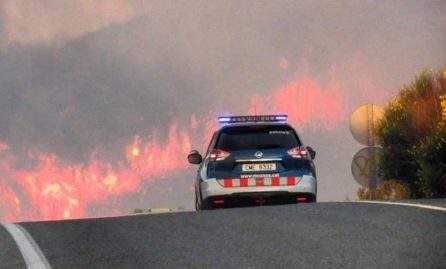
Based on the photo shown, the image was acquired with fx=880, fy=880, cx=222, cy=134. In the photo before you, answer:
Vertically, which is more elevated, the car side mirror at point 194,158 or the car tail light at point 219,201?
the car side mirror at point 194,158

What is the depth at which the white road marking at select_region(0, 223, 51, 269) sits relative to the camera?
833 cm

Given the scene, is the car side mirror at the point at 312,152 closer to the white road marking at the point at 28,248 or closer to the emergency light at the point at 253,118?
the emergency light at the point at 253,118

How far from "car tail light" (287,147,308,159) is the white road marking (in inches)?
216

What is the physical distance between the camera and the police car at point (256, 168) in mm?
15820

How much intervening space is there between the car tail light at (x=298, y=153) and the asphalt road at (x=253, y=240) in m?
3.03

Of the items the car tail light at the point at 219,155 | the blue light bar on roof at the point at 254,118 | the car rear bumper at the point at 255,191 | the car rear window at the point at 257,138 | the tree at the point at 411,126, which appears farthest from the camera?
the tree at the point at 411,126

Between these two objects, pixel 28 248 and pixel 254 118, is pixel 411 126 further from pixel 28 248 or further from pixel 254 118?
pixel 28 248

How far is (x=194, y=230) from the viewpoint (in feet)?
35.6

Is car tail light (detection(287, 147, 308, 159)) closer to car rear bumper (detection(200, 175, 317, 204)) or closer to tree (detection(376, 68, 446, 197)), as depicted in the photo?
car rear bumper (detection(200, 175, 317, 204))

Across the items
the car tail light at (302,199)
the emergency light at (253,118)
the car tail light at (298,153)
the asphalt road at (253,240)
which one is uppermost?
the emergency light at (253,118)

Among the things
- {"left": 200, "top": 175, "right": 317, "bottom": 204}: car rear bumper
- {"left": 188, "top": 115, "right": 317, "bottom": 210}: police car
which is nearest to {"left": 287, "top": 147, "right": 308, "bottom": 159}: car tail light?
{"left": 188, "top": 115, "right": 317, "bottom": 210}: police car

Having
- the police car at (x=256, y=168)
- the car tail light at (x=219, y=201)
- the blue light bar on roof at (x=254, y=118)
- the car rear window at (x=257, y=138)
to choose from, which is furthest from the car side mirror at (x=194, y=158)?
the car tail light at (x=219, y=201)

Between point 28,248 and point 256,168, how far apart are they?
6.89 meters

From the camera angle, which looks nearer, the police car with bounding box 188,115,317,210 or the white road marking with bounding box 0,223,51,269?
the white road marking with bounding box 0,223,51,269
